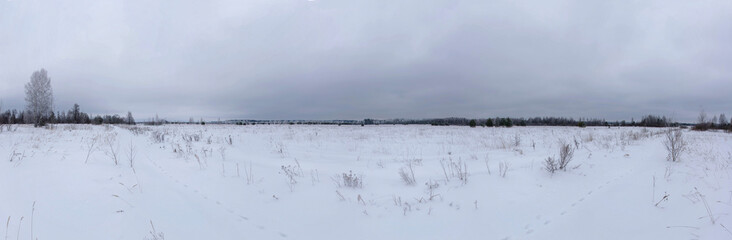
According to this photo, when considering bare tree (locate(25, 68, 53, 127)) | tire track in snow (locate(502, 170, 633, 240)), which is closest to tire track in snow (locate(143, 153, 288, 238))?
tire track in snow (locate(502, 170, 633, 240))

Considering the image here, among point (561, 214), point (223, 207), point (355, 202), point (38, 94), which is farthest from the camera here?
point (38, 94)

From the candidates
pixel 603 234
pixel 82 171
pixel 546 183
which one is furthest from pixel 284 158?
pixel 603 234

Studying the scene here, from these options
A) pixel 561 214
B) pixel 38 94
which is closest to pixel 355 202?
pixel 561 214

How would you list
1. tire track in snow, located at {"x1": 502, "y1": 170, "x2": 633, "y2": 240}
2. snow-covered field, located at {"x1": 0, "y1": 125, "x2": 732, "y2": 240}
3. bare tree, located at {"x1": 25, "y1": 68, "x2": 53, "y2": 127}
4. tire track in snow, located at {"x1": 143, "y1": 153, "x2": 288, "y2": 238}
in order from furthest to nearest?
1. bare tree, located at {"x1": 25, "y1": 68, "x2": 53, "y2": 127}
2. tire track in snow, located at {"x1": 143, "y1": 153, "x2": 288, "y2": 238}
3. tire track in snow, located at {"x1": 502, "y1": 170, "x2": 633, "y2": 240}
4. snow-covered field, located at {"x1": 0, "y1": 125, "x2": 732, "y2": 240}

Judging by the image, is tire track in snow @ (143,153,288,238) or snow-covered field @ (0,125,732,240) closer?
snow-covered field @ (0,125,732,240)

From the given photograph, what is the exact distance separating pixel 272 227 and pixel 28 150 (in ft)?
22.4

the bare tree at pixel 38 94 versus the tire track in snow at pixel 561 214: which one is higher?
the bare tree at pixel 38 94

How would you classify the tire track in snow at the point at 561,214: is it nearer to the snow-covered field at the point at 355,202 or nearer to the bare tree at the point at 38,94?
the snow-covered field at the point at 355,202

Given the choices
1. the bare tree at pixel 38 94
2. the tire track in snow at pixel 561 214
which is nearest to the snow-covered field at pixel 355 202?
the tire track in snow at pixel 561 214

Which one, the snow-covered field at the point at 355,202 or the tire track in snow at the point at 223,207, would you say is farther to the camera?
the tire track in snow at the point at 223,207

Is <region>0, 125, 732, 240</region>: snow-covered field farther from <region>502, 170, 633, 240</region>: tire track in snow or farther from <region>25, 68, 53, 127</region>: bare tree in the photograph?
<region>25, 68, 53, 127</region>: bare tree

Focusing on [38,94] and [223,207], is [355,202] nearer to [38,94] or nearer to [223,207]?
[223,207]

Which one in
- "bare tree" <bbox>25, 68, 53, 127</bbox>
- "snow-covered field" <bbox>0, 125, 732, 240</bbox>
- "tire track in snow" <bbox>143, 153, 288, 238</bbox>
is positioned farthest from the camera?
"bare tree" <bbox>25, 68, 53, 127</bbox>

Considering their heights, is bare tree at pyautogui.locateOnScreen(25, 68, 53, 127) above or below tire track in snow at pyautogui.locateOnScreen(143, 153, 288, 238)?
above
